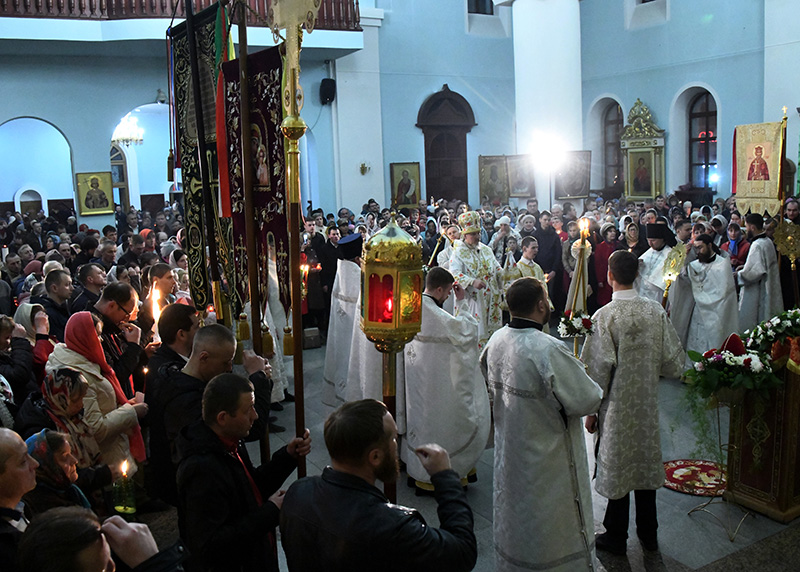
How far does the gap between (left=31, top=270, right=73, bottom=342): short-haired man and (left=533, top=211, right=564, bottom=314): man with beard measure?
6847 mm

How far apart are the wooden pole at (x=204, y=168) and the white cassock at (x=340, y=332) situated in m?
2.31

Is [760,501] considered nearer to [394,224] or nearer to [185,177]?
[394,224]

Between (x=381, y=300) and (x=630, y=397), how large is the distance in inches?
82.0

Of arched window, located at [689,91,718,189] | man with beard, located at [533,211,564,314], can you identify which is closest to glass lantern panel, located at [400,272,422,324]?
man with beard, located at [533,211,564,314]

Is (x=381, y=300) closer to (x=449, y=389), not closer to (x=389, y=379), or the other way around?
(x=389, y=379)

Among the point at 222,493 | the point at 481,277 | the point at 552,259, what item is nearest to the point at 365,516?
the point at 222,493

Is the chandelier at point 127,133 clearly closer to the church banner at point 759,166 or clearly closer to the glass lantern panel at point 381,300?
the church banner at point 759,166

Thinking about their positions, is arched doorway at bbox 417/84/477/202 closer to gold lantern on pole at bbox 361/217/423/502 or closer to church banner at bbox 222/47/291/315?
church banner at bbox 222/47/291/315

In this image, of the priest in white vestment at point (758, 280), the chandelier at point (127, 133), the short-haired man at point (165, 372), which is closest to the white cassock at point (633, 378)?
the short-haired man at point (165, 372)

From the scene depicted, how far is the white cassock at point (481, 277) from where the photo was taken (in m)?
8.28

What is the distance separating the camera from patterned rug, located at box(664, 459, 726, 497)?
518 cm

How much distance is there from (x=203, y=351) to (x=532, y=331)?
150 cm

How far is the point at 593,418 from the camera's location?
4.53 metres

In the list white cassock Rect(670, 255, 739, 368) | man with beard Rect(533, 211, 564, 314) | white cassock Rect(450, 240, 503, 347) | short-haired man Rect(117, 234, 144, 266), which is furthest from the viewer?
man with beard Rect(533, 211, 564, 314)
